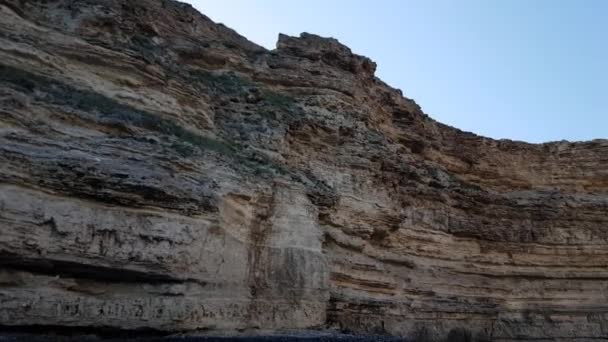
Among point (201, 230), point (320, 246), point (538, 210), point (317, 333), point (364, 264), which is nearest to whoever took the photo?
point (201, 230)

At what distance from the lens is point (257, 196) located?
1311cm

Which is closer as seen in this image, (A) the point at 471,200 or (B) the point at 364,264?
(B) the point at 364,264

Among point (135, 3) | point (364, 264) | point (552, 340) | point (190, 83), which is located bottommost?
point (552, 340)

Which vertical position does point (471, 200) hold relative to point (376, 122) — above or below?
below

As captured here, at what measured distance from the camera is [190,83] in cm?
1494

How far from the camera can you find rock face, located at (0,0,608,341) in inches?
371

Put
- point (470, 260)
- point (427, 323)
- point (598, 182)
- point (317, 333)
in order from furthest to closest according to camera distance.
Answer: point (598, 182) → point (470, 260) → point (427, 323) → point (317, 333)

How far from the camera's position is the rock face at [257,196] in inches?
371

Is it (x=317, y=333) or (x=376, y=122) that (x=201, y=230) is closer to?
(x=317, y=333)

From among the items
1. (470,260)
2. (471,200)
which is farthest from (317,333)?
(471,200)

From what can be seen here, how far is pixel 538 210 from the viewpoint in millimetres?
21750

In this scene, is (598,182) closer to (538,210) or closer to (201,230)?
(538,210)

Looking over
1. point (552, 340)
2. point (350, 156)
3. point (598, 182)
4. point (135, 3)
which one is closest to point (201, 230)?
point (350, 156)

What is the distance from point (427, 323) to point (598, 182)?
43.3ft
